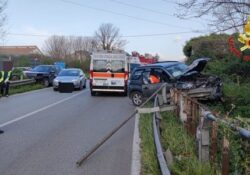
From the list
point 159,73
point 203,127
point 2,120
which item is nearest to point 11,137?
point 2,120

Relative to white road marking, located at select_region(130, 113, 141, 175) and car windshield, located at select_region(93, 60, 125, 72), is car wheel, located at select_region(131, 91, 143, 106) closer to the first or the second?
car windshield, located at select_region(93, 60, 125, 72)

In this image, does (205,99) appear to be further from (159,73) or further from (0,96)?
(0,96)

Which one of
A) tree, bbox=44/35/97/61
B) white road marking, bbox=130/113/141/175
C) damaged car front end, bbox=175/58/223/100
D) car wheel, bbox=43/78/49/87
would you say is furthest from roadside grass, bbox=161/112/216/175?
tree, bbox=44/35/97/61

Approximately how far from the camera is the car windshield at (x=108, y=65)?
24484mm

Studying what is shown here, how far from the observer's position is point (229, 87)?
13.9 m

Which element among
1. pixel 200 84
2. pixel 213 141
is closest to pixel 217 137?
pixel 213 141

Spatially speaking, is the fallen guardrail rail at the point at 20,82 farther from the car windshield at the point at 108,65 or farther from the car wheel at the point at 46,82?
the car windshield at the point at 108,65

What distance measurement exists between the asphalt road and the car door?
1784 millimetres

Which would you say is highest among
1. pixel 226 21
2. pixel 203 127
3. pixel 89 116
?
pixel 226 21

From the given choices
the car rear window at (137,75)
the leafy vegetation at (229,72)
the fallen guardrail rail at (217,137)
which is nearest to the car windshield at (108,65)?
the leafy vegetation at (229,72)

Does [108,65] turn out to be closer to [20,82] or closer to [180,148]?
[20,82]

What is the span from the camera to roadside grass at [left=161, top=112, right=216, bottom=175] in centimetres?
603

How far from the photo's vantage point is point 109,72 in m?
24.5

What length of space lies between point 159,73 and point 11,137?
8348mm
